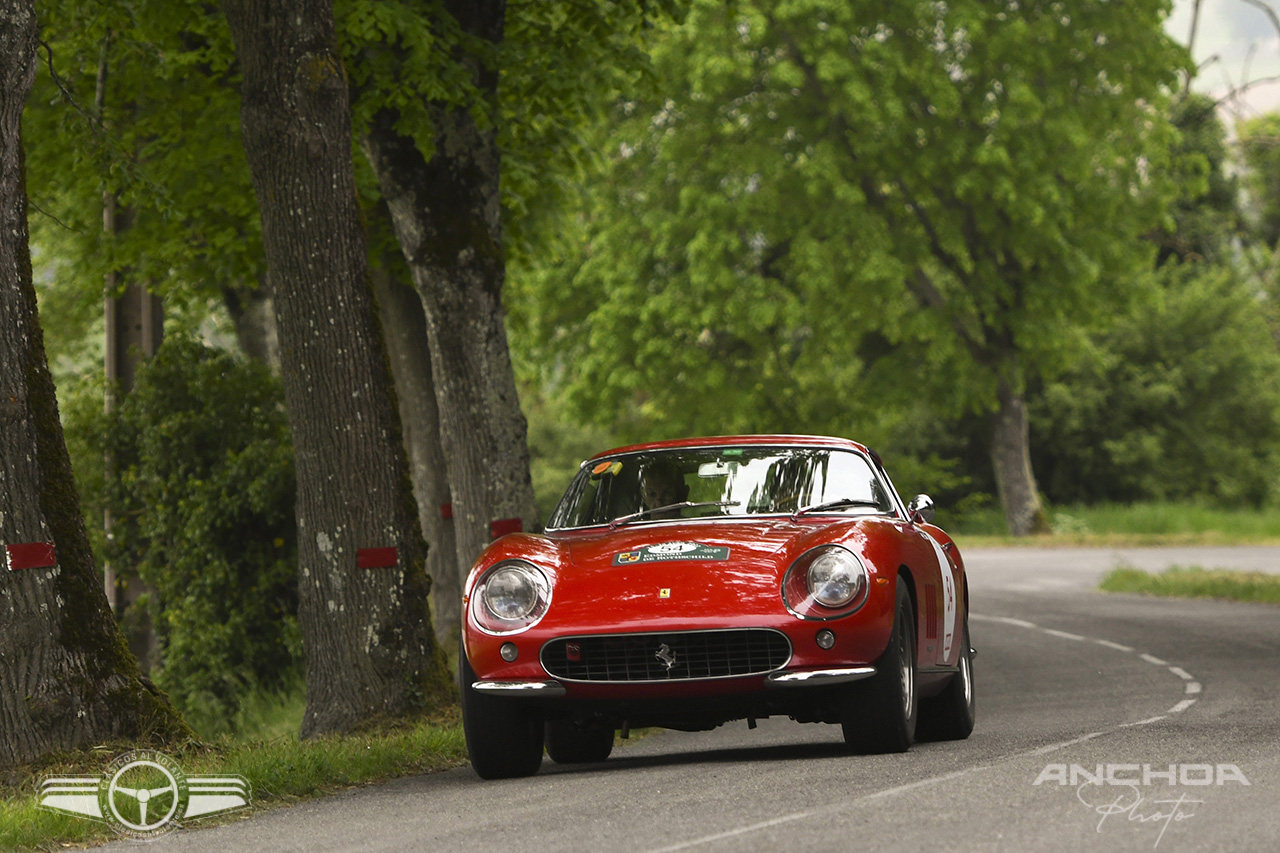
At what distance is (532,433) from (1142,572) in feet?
92.1

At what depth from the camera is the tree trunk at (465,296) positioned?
43.6 ft

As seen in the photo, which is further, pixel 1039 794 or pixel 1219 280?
pixel 1219 280

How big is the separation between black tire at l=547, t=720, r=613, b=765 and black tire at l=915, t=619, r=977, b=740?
172 centimetres

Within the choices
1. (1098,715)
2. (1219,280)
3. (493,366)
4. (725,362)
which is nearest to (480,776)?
(1098,715)

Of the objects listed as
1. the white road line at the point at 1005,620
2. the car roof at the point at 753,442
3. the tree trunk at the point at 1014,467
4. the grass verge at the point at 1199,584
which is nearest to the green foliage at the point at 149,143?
the car roof at the point at 753,442

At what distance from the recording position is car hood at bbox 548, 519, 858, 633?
7.72 meters

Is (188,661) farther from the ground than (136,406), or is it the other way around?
(136,406)

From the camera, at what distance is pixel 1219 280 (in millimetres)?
45656

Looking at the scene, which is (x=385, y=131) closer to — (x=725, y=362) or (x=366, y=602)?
(x=366, y=602)

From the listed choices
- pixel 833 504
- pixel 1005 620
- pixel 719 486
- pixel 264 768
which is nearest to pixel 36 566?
pixel 264 768

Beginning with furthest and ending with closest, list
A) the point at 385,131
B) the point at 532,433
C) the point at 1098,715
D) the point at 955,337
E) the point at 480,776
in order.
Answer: the point at 532,433
the point at 955,337
the point at 385,131
the point at 1098,715
the point at 480,776
